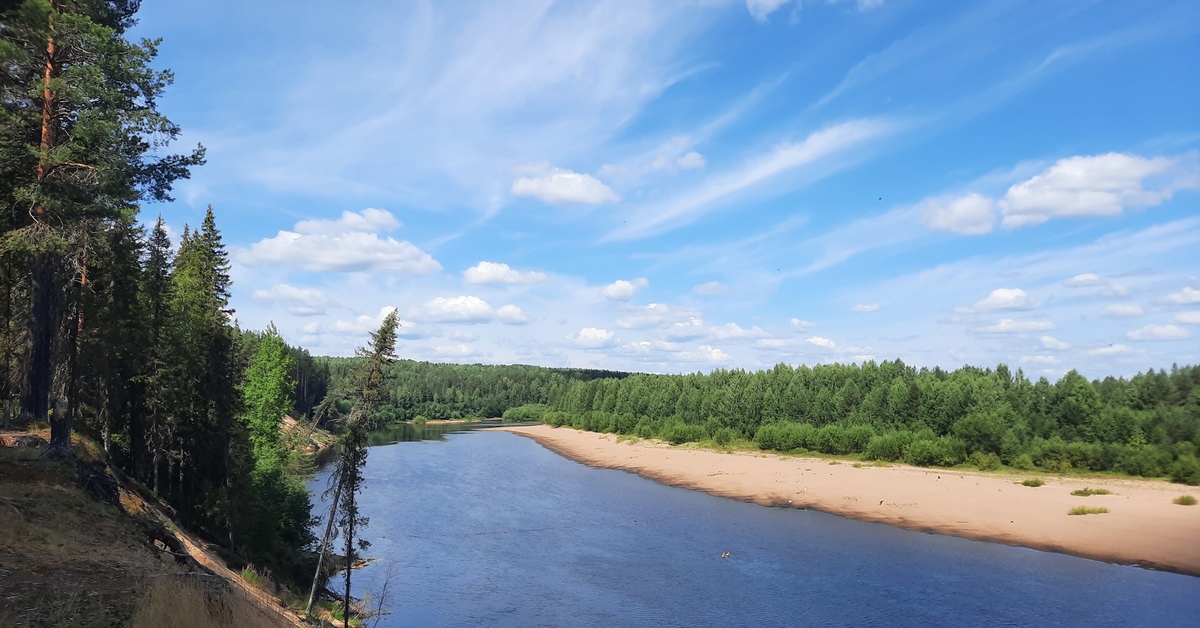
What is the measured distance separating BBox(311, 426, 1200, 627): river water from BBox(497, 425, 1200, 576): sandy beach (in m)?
3.53

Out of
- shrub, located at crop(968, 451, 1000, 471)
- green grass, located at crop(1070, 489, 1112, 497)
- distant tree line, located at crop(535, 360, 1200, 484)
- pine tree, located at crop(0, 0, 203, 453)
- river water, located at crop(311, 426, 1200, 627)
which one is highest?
pine tree, located at crop(0, 0, 203, 453)

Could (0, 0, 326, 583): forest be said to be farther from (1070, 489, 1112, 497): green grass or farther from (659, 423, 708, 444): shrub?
(659, 423, 708, 444): shrub

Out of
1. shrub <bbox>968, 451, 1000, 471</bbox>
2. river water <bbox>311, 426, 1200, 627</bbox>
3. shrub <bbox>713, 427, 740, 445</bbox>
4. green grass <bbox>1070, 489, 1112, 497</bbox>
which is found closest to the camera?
river water <bbox>311, 426, 1200, 627</bbox>

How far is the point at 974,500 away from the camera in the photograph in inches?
2566

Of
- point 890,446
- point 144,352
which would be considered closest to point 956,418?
point 890,446

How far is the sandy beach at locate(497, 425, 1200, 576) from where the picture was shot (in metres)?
49.7

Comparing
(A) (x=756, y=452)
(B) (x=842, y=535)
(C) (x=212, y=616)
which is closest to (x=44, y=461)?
(C) (x=212, y=616)

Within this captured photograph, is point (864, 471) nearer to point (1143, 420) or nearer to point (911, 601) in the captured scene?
point (1143, 420)

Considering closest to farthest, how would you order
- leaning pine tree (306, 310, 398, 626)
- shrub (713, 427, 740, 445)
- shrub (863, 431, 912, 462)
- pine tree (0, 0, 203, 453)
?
pine tree (0, 0, 203, 453) < leaning pine tree (306, 310, 398, 626) < shrub (863, 431, 912, 462) < shrub (713, 427, 740, 445)

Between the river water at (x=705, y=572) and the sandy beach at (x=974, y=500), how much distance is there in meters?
3.53

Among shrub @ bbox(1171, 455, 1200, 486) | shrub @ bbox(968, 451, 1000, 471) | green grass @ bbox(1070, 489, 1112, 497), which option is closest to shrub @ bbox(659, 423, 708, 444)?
shrub @ bbox(968, 451, 1000, 471)

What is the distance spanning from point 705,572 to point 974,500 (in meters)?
37.6

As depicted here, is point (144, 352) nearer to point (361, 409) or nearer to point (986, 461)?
point (361, 409)

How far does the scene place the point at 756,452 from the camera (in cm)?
11119
